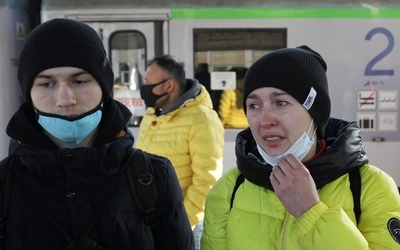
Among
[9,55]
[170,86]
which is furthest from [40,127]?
[9,55]

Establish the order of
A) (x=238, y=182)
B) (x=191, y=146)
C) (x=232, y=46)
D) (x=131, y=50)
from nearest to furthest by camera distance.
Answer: (x=238, y=182) → (x=191, y=146) → (x=232, y=46) → (x=131, y=50)

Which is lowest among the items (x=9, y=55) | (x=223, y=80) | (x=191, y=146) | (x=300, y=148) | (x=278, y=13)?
(x=191, y=146)

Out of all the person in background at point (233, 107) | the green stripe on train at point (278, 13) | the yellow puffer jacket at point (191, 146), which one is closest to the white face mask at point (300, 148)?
the yellow puffer jacket at point (191, 146)

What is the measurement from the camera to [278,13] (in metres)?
4.81

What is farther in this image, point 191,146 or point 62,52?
point 191,146

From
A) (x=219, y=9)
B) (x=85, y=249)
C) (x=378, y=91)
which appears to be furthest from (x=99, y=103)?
(x=378, y=91)

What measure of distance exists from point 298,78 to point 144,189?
1.90 ft

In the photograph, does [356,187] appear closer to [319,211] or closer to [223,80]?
[319,211]

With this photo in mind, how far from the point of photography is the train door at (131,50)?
4.88 meters

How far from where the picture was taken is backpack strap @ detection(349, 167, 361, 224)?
4.77ft

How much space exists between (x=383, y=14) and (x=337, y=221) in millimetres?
3980

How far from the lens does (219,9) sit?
4801 mm

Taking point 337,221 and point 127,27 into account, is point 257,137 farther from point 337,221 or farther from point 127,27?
point 127,27

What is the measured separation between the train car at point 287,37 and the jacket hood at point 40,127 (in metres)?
3.29
